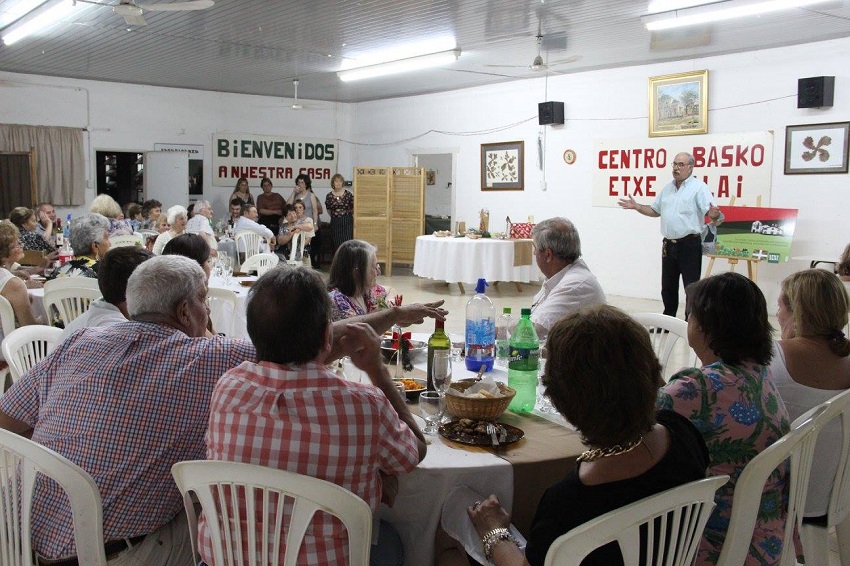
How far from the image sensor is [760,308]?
2023mm

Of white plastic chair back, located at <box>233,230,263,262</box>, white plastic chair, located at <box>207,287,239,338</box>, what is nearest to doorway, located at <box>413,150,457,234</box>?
white plastic chair back, located at <box>233,230,263,262</box>

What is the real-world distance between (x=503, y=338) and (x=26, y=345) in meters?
1.95

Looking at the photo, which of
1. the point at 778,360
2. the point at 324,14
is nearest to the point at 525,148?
the point at 324,14

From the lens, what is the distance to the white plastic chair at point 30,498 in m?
1.61

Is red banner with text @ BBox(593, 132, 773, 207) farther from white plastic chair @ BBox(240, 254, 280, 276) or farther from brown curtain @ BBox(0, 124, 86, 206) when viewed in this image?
brown curtain @ BBox(0, 124, 86, 206)

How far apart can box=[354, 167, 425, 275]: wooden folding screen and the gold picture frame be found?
12.6ft

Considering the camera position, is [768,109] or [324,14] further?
[768,109]

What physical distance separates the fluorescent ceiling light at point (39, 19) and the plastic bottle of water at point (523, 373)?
617 centimetres

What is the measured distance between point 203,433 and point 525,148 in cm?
1010

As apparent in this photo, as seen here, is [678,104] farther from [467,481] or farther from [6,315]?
[467,481]

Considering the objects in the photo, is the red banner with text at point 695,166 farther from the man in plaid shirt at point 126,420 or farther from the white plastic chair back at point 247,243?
the man in plaid shirt at point 126,420

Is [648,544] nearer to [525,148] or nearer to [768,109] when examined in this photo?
[768,109]

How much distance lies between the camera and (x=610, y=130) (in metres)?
10.3

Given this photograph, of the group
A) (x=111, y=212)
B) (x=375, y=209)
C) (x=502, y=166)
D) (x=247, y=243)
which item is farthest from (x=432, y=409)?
(x=375, y=209)
